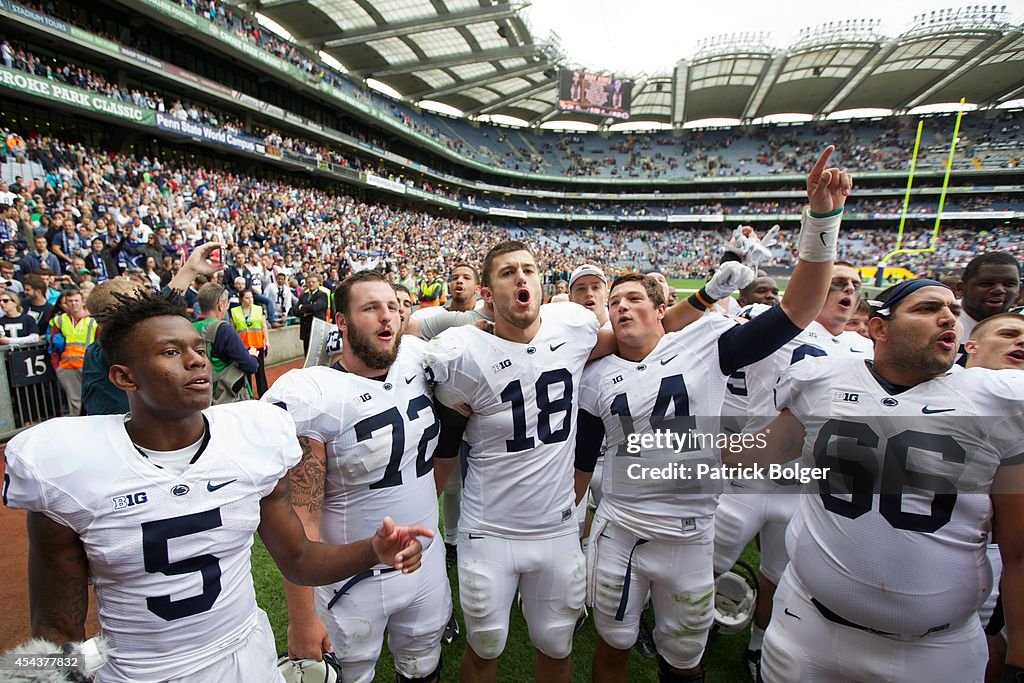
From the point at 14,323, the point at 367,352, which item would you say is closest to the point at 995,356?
the point at 367,352

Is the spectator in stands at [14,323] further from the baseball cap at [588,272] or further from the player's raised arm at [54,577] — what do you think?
the baseball cap at [588,272]

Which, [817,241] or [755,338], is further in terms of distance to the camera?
[755,338]

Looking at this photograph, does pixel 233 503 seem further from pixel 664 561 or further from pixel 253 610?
pixel 664 561

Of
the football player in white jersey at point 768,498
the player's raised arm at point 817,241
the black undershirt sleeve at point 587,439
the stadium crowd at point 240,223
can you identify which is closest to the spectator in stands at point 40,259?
the stadium crowd at point 240,223

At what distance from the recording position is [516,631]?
340 cm

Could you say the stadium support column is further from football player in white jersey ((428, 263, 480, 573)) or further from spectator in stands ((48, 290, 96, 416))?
spectator in stands ((48, 290, 96, 416))

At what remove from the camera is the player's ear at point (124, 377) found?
5.55ft

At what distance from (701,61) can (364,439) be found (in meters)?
43.1

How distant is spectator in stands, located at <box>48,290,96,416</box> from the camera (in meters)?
6.01

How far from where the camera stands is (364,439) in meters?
2.32

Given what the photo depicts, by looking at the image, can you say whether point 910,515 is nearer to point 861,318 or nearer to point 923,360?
point 923,360

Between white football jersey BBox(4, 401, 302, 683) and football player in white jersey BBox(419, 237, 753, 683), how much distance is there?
1.11 m

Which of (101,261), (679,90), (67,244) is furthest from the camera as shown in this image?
(679,90)

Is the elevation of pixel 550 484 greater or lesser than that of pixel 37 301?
lesser
